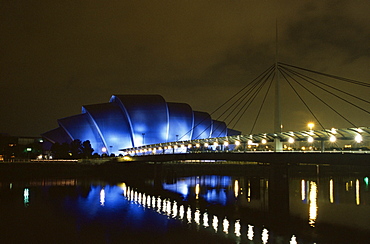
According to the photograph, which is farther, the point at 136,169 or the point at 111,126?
the point at 111,126

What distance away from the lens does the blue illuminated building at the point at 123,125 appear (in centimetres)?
9294

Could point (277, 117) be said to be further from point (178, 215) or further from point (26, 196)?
point (26, 196)

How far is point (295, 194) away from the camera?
146 feet

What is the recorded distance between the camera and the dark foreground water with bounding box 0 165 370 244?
77.4ft

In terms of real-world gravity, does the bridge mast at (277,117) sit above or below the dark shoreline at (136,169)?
above

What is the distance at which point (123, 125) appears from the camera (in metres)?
95.2

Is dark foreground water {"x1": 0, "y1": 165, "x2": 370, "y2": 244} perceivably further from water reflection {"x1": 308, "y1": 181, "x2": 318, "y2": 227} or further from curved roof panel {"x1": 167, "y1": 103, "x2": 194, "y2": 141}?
curved roof panel {"x1": 167, "y1": 103, "x2": 194, "y2": 141}

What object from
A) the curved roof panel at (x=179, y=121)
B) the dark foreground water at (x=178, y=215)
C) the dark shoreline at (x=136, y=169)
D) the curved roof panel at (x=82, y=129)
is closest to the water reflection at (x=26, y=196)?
the dark foreground water at (x=178, y=215)

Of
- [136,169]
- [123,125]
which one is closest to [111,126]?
[123,125]

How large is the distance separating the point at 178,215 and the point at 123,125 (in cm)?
6714

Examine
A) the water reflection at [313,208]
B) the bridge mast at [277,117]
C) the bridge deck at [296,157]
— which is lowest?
the water reflection at [313,208]

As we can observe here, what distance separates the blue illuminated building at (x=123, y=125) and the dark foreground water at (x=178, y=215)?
137 feet

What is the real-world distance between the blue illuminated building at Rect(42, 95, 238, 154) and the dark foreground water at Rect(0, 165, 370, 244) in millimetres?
41727

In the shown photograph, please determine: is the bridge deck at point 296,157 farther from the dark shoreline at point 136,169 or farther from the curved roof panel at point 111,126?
the curved roof panel at point 111,126
